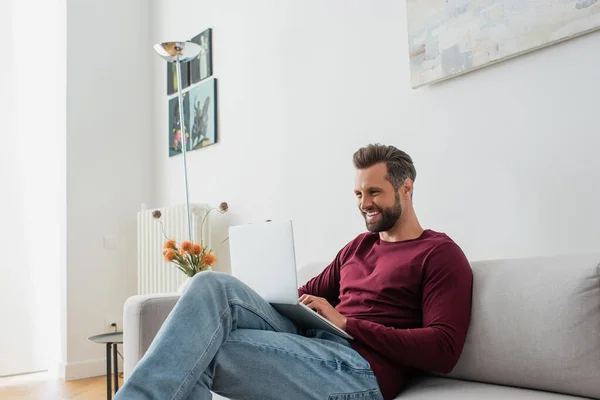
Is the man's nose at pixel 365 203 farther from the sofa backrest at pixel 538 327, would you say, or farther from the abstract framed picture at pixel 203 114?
the abstract framed picture at pixel 203 114

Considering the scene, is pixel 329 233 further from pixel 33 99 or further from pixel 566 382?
pixel 33 99

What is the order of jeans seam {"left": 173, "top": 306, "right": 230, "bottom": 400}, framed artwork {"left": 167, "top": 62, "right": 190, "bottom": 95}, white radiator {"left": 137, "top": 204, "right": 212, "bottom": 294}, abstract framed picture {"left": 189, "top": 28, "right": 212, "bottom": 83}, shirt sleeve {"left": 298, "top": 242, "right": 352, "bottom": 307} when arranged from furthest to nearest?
framed artwork {"left": 167, "top": 62, "right": 190, "bottom": 95} < abstract framed picture {"left": 189, "top": 28, "right": 212, "bottom": 83} < white radiator {"left": 137, "top": 204, "right": 212, "bottom": 294} < shirt sleeve {"left": 298, "top": 242, "right": 352, "bottom": 307} < jeans seam {"left": 173, "top": 306, "right": 230, "bottom": 400}

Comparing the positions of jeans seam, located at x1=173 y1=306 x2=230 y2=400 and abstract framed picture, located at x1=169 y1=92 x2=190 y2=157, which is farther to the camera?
abstract framed picture, located at x1=169 y1=92 x2=190 y2=157

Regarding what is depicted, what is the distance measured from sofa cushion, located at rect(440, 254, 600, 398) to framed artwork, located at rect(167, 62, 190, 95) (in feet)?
8.45

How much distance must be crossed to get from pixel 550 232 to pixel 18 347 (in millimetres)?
3241

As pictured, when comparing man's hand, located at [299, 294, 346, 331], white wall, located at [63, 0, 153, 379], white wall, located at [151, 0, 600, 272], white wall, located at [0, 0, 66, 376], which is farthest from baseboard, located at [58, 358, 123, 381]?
man's hand, located at [299, 294, 346, 331]

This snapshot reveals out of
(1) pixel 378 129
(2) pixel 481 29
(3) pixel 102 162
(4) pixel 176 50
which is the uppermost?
(4) pixel 176 50

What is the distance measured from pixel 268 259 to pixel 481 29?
1109 mm

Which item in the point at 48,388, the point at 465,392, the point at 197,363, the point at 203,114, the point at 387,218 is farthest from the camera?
the point at 203,114

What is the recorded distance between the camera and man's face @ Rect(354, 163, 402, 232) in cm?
187

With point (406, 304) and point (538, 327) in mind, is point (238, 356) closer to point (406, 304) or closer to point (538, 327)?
point (406, 304)

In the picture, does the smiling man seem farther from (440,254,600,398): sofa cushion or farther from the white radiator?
the white radiator

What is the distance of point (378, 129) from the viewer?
2484 mm

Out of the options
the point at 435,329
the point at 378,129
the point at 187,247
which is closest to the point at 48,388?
the point at 187,247
